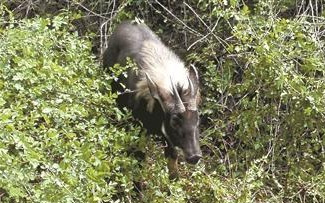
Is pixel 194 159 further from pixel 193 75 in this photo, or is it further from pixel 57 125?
pixel 57 125

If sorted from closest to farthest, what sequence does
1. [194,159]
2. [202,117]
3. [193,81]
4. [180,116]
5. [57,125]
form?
[57,125] < [194,159] < [180,116] < [193,81] < [202,117]

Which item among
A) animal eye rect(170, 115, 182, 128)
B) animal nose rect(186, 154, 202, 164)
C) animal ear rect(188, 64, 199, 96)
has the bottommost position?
animal nose rect(186, 154, 202, 164)

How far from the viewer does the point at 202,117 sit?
7234 millimetres

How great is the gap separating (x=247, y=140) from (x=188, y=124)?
1.01 m

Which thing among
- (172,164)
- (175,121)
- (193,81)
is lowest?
(172,164)

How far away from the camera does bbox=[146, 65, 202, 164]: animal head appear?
5.86 metres

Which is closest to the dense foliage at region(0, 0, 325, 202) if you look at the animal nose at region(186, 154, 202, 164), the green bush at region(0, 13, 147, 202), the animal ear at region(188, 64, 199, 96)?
the green bush at region(0, 13, 147, 202)

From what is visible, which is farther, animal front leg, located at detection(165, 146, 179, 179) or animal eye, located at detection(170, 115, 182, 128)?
animal front leg, located at detection(165, 146, 179, 179)

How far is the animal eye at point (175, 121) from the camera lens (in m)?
5.89

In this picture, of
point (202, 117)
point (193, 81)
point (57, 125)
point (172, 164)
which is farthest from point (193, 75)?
point (57, 125)

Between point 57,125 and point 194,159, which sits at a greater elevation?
point 57,125

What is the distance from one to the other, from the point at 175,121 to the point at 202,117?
136 cm

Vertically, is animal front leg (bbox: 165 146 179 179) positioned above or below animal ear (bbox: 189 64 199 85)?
below

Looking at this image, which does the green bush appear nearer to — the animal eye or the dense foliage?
the dense foliage
